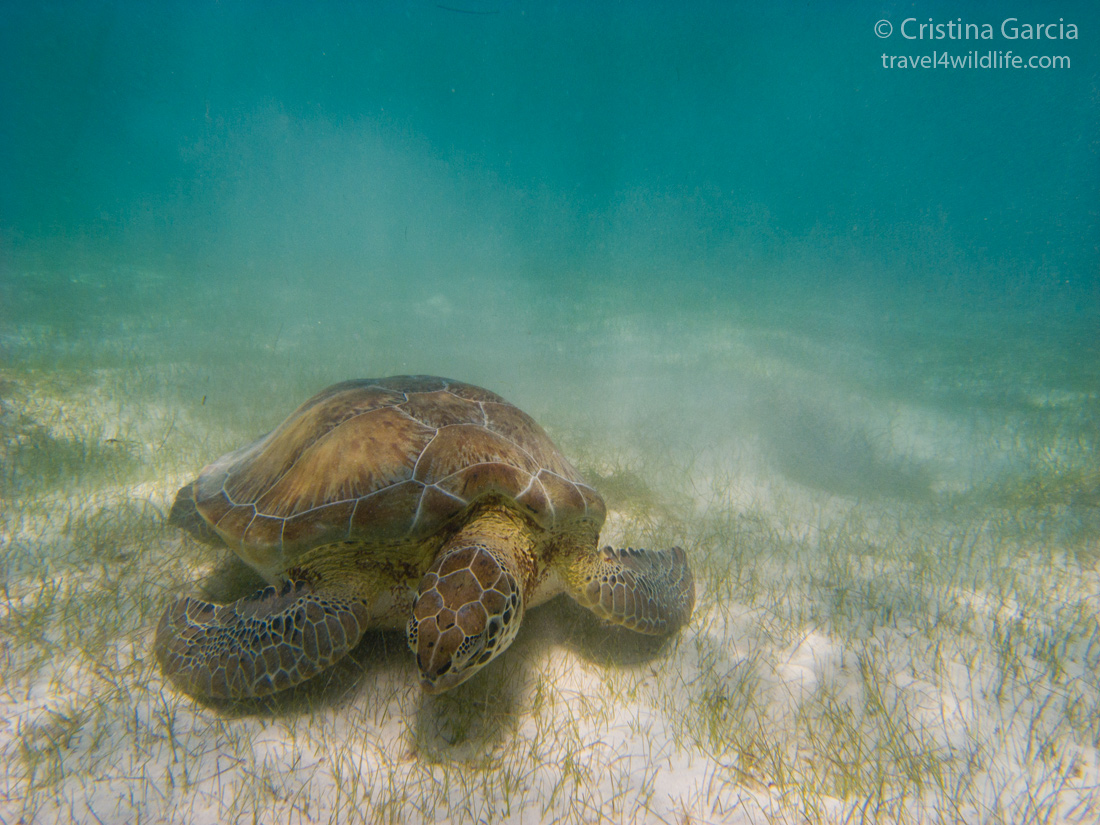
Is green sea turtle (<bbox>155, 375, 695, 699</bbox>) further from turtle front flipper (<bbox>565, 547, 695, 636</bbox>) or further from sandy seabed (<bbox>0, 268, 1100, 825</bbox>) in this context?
sandy seabed (<bbox>0, 268, 1100, 825</bbox>)

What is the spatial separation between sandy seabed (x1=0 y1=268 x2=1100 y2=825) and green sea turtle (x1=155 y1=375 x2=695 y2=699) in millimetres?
300

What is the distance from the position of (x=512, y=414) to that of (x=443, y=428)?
68cm

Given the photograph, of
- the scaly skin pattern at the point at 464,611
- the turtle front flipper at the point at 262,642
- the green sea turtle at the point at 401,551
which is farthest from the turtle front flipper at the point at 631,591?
the turtle front flipper at the point at 262,642

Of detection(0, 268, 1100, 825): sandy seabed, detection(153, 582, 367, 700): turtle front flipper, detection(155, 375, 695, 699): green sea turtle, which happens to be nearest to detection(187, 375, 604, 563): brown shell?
detection(155, 375, 695, 699): green sea turtle

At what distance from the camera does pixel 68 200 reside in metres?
84.4

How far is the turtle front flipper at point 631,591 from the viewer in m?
2.64

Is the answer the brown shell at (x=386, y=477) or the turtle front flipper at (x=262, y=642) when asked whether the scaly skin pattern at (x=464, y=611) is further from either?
the turtle front flipper at (x=262, y=642)

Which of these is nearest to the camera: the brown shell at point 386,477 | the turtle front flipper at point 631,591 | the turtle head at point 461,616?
the turtle head at point 461,616

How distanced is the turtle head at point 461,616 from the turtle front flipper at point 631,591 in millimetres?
596

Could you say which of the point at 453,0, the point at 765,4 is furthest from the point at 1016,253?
the point at 453,0

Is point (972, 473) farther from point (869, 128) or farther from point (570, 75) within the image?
point (869, 128)

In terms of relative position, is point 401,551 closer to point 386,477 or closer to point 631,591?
point 386,477

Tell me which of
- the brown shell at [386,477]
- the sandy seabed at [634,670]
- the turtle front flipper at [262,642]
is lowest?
the sandy seabed at [634,670]

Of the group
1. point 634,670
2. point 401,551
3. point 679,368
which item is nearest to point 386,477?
point 401,551
